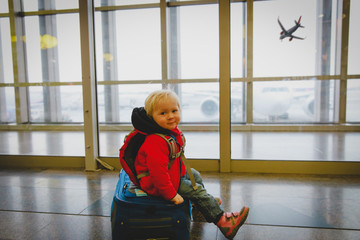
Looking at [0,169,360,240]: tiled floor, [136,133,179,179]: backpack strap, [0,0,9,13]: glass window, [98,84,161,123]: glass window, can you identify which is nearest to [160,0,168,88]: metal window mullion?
[98,84,161,123]: glass window

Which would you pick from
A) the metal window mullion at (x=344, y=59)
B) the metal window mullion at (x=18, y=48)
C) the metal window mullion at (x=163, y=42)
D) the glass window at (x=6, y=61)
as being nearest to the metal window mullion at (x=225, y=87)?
the metal window mullion at (x=163, y=42)

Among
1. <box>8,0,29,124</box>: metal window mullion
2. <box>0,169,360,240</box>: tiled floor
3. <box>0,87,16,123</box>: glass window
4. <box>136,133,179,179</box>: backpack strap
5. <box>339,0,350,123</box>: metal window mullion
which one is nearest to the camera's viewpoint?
<box>136,133,179,179</box>: backpack strap

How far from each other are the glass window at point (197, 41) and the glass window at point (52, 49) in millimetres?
1700

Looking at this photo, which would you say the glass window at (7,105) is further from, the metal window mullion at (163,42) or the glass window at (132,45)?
the metal window mullion at (163,42)

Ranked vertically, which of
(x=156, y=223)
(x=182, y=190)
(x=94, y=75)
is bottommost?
(x=156, y=223)

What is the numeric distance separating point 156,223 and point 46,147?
3665 millimetres

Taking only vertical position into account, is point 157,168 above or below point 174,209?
above

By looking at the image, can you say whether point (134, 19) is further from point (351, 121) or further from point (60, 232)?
point (351, 121)

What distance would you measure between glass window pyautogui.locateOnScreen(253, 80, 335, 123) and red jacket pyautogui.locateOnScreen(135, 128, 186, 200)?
114 inches

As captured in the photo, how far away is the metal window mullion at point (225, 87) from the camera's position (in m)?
3.17

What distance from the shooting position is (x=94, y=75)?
357cm

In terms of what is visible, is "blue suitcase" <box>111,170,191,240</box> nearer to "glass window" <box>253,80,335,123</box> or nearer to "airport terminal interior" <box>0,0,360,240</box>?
"airport terminal interior" <box>0,0,360,240</box>

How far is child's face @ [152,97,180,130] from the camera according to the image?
5.47 ft

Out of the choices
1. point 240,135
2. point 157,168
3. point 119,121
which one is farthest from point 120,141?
point 157,168
